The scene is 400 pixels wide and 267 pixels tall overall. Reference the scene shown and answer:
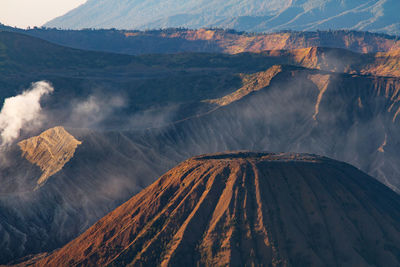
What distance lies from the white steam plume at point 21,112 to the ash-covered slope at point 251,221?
7137 centimetres

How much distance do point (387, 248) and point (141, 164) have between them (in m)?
59.1

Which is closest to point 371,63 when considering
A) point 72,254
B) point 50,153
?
point 50,153

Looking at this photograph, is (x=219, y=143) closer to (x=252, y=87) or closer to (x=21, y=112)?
(x=252, y=87)

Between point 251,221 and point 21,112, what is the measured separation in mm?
100704

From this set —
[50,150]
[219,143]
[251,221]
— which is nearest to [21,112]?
[50,150]

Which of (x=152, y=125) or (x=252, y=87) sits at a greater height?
(x=252, y=87)

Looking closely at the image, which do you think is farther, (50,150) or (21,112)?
(21,112)

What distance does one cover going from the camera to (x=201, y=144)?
130000mm

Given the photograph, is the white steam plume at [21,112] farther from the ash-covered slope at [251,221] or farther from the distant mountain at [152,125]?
the ash-covered slope at [251,221]

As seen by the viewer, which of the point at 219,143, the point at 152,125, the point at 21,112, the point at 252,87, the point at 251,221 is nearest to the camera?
the point at 251,221

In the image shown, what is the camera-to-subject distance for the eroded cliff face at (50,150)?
10400 centimetres

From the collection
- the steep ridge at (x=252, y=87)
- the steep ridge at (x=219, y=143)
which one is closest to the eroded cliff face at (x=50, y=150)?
the steep ridge at (x=219, y=143)

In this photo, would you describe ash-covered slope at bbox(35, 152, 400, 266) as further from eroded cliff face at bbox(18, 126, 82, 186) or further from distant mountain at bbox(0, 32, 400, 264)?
eroded cliff face at bbox(18, 126, 82, 186)

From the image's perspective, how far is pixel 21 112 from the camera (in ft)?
492
